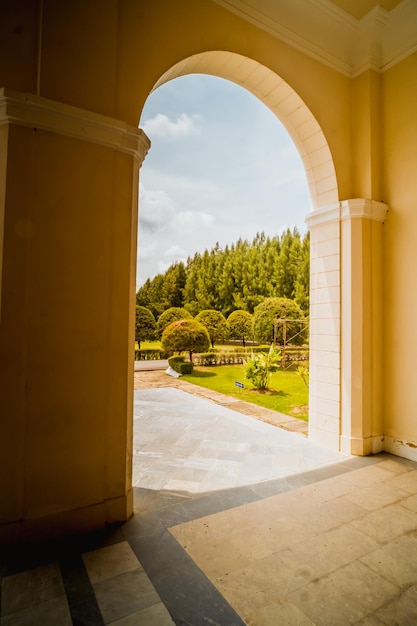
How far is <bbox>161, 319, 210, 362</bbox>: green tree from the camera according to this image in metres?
11.7

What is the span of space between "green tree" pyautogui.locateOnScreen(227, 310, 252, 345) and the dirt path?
5720 mm

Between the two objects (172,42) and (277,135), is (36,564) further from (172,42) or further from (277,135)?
(277,135)

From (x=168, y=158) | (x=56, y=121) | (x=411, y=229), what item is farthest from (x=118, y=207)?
(x=168, y=158)

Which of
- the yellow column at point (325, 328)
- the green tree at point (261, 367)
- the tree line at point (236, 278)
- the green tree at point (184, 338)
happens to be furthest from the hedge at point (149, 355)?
the yellow column at point (325, 328)

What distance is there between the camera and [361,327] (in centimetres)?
369

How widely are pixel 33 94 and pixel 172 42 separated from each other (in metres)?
1.34

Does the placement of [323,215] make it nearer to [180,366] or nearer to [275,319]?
[180,366]

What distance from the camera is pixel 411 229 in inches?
142

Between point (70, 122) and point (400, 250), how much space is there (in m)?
3.45

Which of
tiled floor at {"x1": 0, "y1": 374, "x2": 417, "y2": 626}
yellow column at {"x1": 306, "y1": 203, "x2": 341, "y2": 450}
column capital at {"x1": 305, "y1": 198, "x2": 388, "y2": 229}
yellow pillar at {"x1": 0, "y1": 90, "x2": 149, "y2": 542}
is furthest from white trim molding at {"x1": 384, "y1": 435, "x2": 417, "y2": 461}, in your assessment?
yellow pillar at {"x1": 0, "y1": 90, "x2": 149, "y2": 542}

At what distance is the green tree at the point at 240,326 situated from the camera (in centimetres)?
1552

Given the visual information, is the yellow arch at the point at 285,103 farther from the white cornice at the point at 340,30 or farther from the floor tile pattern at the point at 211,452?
the floor tile pattern at the point at 211,452

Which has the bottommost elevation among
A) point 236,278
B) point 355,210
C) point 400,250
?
point 400,250

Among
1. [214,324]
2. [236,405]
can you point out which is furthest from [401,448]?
[214,324]
